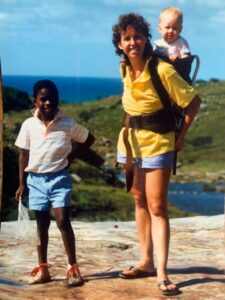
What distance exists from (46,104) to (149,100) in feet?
1.81

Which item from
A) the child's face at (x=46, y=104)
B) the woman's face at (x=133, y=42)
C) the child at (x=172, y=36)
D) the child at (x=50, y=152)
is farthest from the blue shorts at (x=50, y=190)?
the child at (x=172, y=36)

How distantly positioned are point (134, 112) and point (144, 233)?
0.72 metres

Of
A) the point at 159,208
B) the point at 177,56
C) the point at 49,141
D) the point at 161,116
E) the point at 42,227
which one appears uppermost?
the point at 177,56

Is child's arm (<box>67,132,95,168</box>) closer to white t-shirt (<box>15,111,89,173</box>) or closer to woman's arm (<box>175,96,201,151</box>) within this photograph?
white t-shirt (<box>15,111,89,173</box>)

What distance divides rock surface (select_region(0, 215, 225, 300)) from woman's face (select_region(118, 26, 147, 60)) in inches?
50.3

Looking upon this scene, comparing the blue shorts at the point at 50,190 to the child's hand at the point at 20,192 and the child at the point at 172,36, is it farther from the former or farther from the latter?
the child at the point at 172,36

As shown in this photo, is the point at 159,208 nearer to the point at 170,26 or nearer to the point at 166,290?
the point at 166,290

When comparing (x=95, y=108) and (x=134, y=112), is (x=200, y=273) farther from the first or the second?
(x=95, y=108)

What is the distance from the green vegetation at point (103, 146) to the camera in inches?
334

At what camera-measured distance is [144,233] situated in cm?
545

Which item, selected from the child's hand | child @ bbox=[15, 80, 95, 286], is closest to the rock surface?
child @ bbox=[15, 80, 95, 286]

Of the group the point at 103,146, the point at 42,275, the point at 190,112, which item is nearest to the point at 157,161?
the point at 190,112

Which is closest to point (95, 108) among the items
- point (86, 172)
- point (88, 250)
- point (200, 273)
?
point (86, 172)

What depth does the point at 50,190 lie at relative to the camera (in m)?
5.25
